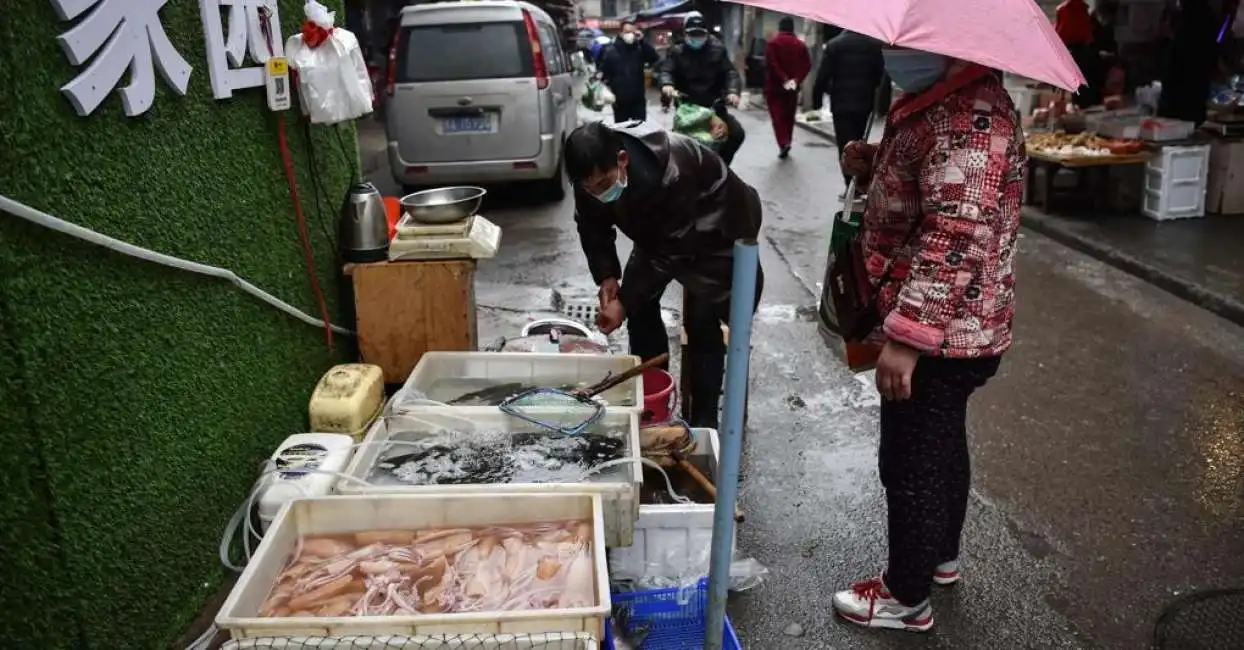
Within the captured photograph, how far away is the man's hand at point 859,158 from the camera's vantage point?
3.20 meters

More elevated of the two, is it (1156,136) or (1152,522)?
(1156,136)

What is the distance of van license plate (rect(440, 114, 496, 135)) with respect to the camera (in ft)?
31.0

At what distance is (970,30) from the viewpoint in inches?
91.6

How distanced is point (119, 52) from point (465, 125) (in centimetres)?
707

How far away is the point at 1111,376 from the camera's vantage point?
530 cm

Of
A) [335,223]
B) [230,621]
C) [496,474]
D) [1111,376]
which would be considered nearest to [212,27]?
[335,223]

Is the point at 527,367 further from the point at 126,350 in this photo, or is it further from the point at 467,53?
the point at 467,53

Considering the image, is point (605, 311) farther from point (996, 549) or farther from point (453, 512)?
point (996, 549)

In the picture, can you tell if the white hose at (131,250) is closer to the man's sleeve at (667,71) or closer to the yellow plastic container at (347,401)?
the yellow plastic container at (347,401)

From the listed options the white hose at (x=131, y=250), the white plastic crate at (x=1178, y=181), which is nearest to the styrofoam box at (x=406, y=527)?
the white hose at (x=131, y=250)

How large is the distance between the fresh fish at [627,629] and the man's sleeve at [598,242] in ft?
5.70

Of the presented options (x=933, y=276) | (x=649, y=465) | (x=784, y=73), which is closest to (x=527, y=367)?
(x=649, y=465)

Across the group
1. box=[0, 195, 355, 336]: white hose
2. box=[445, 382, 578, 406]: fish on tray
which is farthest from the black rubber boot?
box=[0, 195, 355, 336]: white hose

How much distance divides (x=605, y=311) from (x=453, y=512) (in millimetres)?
1474
